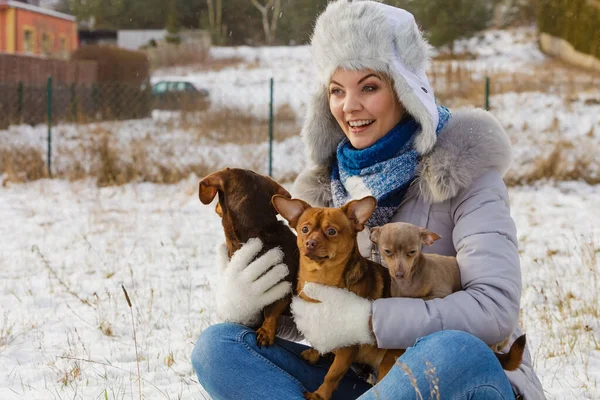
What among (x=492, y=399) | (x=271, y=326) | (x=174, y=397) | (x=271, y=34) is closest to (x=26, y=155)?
(x=174, y=397)

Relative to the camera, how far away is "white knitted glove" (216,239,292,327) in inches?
109

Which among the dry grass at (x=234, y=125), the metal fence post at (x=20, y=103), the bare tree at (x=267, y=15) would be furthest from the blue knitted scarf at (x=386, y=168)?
the bare tree at (x=267, y=15)

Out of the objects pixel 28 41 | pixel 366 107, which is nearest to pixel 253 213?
pixel 366 107

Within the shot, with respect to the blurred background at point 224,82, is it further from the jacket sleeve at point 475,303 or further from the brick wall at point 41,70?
the jacket sleeve at point 475,303

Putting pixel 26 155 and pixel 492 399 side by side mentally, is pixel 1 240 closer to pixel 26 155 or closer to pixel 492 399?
A: pixel 26 155

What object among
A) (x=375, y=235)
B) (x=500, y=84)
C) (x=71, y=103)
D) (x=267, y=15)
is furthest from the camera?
(x=267, y=15)

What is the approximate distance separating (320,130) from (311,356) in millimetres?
1187

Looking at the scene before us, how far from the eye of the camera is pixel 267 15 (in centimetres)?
3803

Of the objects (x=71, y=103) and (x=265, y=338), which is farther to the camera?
(x=71, y=103)

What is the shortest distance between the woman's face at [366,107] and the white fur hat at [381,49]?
0.05m

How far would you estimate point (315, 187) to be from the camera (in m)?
3.39

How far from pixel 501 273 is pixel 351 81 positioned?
116 cm

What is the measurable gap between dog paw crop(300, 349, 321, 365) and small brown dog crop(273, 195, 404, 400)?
216 mm

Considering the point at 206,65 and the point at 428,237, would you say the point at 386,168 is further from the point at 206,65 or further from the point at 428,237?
the point at 206,65
